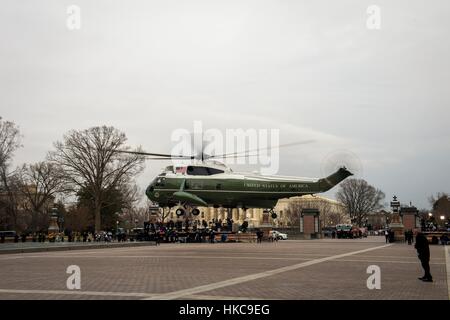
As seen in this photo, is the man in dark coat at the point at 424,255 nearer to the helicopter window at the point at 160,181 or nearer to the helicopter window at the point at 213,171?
the helicopter window at the point at 213,171

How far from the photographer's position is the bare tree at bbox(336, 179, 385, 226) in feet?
415

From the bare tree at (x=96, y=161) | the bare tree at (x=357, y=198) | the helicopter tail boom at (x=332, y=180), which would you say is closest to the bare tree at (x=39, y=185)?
the bare tree at (x=96, y=161)

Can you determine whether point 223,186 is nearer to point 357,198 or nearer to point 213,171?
point 213,171

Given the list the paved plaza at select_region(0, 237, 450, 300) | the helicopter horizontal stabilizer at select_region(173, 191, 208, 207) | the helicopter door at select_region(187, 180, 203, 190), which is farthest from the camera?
the helicopter door at select_region(187, 180, 203, 190)

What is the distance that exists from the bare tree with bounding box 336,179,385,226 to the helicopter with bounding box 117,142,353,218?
82.3m

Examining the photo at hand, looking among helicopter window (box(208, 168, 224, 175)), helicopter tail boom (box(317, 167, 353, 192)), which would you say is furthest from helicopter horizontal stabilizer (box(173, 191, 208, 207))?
helicopter tail boom (box(317, 167, 353, 192))

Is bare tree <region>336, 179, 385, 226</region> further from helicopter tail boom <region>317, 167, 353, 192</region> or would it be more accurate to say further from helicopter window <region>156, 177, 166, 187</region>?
helicopter window <region>156, 177, 166, 187</region>

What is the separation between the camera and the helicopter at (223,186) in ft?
147

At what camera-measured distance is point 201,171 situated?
46344 mm

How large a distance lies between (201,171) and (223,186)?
7.89ft

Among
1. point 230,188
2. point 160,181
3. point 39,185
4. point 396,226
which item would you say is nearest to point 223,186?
point 230,188
